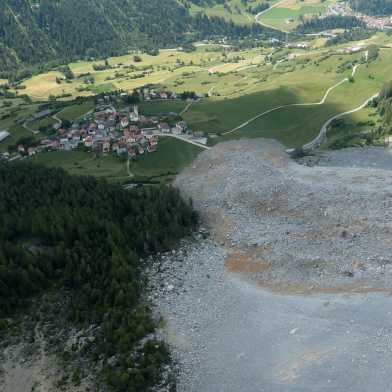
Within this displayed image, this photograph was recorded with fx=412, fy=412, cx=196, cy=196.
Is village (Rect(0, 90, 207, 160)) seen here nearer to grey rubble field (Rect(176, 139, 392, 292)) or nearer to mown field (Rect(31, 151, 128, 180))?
mown field (Rect(31, 151, 128, 180))

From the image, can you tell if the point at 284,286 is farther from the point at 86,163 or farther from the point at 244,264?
the point at 86,163

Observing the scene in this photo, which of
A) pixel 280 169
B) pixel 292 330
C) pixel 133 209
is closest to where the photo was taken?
pixel 292 330

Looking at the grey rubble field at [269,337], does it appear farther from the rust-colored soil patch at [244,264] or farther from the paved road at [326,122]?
the paved road at [326,122]

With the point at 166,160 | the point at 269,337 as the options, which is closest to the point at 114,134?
the point at 166,160

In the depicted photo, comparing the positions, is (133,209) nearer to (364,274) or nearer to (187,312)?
(187,312)

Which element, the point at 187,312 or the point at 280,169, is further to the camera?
the point at 280,169

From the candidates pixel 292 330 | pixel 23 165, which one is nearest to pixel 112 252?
pixel 292 330
